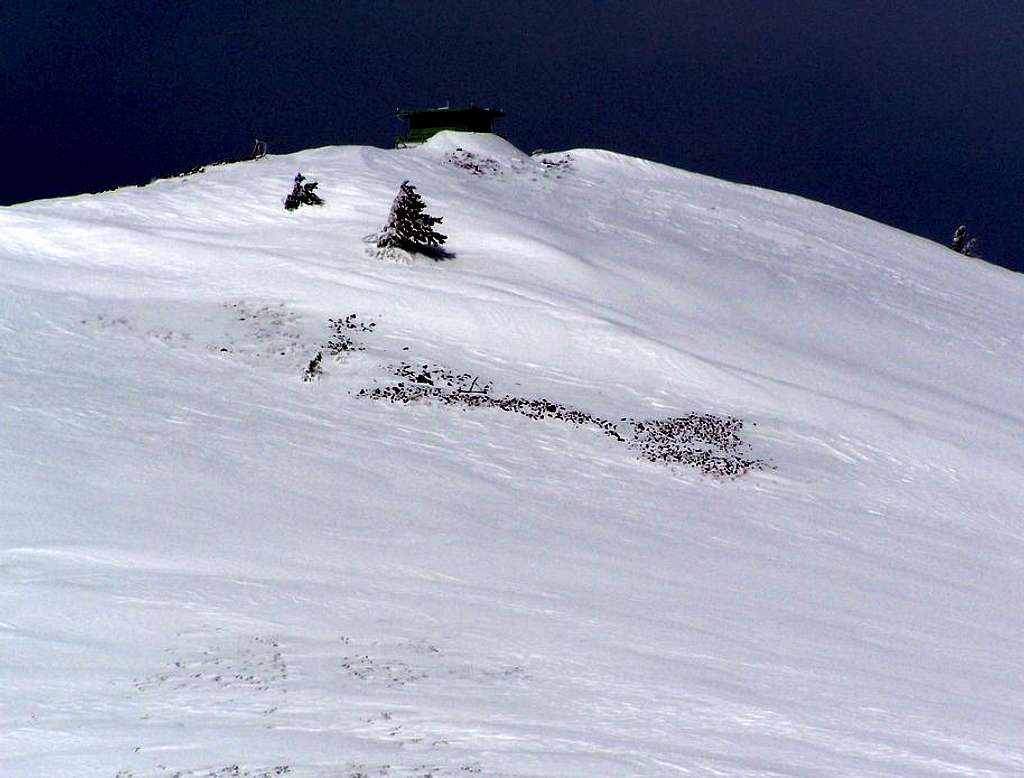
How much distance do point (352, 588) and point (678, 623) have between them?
3.64m

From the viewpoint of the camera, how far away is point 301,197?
3033cm

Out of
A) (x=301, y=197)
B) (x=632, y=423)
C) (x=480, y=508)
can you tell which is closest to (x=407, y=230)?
(x=301, y=197)

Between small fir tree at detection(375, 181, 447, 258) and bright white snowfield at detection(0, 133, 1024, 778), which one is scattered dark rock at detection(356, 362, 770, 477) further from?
small fir tree at detection(375, 181, 447, 258)

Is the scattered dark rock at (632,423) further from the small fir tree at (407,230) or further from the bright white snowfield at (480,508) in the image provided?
the small fir tree at (407,230)

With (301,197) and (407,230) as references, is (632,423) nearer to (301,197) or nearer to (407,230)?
(407,230)

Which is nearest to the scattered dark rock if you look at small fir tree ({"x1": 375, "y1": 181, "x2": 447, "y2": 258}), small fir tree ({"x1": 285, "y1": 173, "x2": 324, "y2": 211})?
small fir tree ({"x1": 375, "y1": 181, "x2": 447, "y2": 258})

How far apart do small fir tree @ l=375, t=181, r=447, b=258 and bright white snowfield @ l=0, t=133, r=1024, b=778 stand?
35.7 inches

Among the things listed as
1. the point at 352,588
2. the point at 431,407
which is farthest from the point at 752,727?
the point at 431,407

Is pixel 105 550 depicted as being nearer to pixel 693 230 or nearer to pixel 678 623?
pixel 678 623

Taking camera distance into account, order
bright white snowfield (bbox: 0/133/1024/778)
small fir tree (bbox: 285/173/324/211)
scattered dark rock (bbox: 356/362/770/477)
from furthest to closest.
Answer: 1. small fir tree (bbox: 285/173/324/211)
2. scattered dark rock (bbox: 356/362/770/477)
3. bright white snowfield (bbox: 0/133/1024/778)

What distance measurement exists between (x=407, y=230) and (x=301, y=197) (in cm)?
558

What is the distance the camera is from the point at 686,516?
16.4 meters

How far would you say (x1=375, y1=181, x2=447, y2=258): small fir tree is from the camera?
2625 centimetres

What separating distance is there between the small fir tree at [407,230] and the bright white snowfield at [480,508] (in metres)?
0.91
